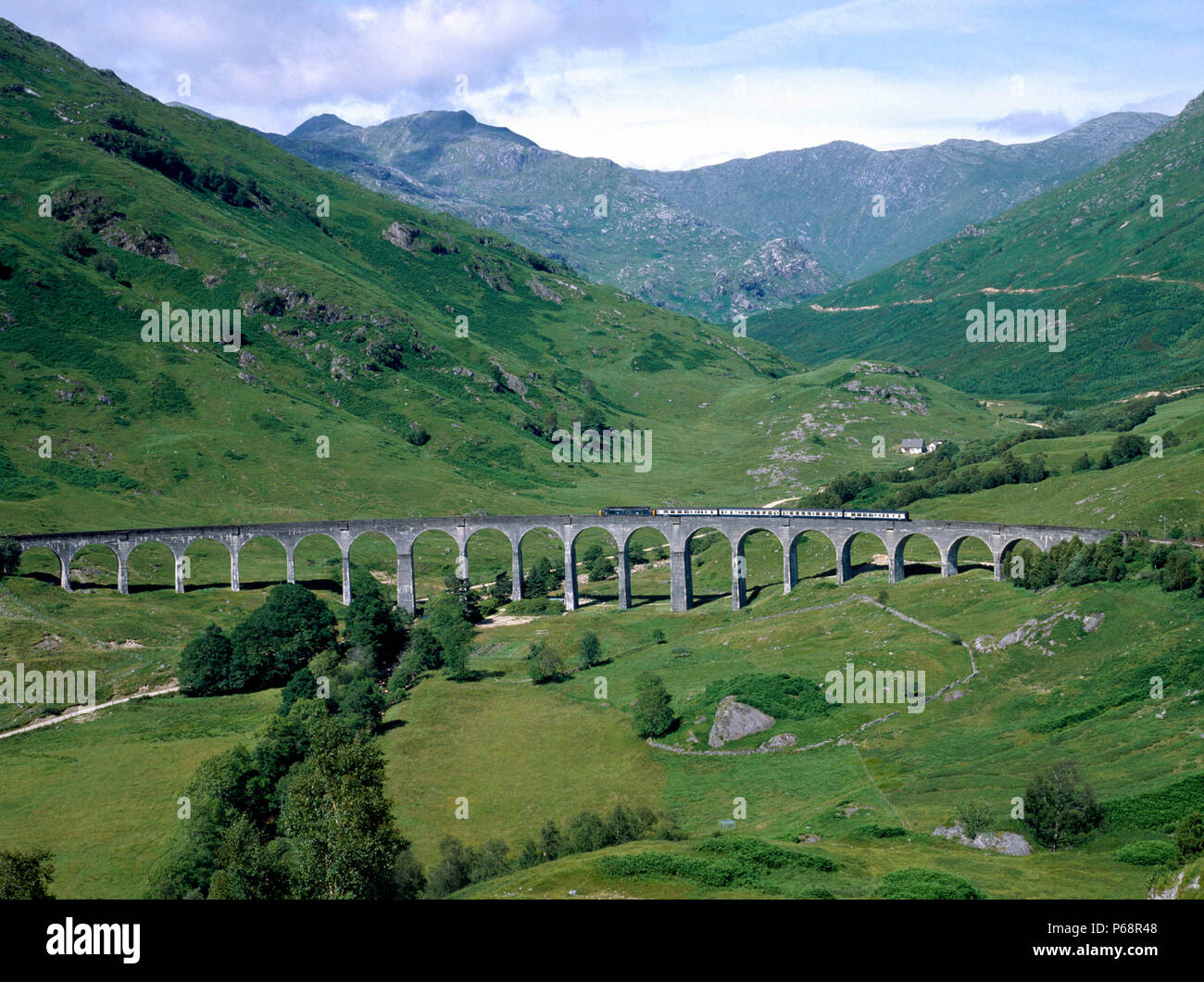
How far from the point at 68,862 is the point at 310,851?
27666mm

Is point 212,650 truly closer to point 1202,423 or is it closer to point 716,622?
point 716,622

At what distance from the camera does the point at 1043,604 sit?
9056cm

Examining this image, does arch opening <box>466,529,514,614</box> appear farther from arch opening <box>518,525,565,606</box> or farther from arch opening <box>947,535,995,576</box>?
arch opening <box>947,535,995,576</box>

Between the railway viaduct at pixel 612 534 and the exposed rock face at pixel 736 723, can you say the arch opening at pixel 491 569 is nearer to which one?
the railway viaduct at pixel 612 534

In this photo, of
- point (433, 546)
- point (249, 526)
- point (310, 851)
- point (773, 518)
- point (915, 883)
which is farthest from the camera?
point (433, 546)

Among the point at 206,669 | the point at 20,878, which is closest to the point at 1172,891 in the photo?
the point at 20,878

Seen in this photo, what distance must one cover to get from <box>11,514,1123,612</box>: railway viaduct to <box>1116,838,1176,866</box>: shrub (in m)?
69.2

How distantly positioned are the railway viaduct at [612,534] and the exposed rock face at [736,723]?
4701 centimetres

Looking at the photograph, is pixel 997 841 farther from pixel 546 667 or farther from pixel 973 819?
pixel 546 667

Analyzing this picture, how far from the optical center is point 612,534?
481ft

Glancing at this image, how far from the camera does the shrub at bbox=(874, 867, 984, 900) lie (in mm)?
41469

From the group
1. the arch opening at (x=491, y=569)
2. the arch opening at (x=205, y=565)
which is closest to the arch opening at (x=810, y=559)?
the arch opening at (x=491, y=569)

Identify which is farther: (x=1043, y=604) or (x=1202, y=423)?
(x=1202, y=423)
